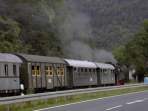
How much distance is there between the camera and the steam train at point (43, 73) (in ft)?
96.0

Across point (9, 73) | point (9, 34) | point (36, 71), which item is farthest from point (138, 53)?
point (9, 73)

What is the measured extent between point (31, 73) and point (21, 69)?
0.82 meters

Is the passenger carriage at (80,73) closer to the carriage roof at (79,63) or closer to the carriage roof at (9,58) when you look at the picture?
the carriage roof at (79,63)

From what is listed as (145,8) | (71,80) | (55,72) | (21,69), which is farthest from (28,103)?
(145,8)

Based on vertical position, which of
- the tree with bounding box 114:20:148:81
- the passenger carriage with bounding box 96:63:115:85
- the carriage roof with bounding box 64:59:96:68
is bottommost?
the passenger carriage with bounding box 96:63:115:85

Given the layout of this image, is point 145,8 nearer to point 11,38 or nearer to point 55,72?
point 11,38

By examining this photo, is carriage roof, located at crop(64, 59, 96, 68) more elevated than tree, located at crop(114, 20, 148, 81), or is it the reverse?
tree, located at crop(114, 20, 148, 81)

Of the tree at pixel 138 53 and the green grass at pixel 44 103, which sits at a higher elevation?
the tree at pixel 138 53

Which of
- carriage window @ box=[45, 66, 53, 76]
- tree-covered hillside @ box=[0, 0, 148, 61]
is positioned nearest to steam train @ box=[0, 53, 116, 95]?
carriage window @ box=[45, 66, 53, 76]

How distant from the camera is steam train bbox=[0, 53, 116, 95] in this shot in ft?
96.0

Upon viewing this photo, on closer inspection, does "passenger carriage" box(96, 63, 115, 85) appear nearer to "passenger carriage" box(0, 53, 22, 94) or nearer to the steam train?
the steam train

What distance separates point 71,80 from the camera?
41.6 meters

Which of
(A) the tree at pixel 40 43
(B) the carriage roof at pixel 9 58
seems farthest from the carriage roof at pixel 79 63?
(A) the tree at pixel 40 43

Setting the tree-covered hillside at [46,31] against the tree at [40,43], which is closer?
the tree-covered hillside at [46,31]
